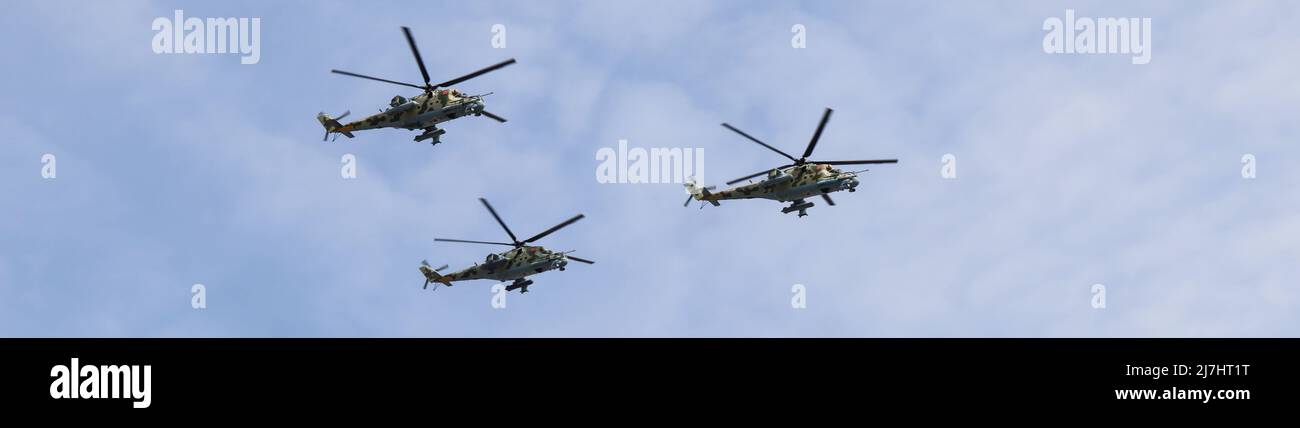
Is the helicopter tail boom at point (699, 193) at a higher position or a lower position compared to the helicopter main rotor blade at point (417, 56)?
lower

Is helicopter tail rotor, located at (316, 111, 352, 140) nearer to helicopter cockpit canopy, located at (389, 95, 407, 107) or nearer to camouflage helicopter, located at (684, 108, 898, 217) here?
helicopter cockpit canopy, located at (389, 95, 407, 107)

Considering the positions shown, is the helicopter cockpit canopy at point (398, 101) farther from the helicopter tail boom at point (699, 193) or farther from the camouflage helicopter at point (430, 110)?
the helicopter tail boom at point (699, 193)

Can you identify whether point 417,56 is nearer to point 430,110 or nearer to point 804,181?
point 430,110

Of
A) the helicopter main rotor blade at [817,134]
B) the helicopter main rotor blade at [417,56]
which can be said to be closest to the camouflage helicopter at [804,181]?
the helicopter main rotor blade at [817,134]

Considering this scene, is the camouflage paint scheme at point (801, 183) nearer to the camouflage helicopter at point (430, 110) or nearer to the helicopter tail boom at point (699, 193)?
the helicopter tail boom at point (699, 193)

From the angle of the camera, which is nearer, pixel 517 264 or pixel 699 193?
pixel 517 264

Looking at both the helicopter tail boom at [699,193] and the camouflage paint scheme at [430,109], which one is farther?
the helicopter tail boom at [699,193]

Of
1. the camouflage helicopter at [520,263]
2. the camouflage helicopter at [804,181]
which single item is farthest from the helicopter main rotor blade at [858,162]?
the camouflage helicopter at [520,263]

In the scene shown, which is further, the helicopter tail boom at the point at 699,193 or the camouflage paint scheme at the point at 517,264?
the helicopter tail boom at the point at 699,193

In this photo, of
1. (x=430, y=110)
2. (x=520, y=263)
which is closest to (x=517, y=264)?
(x=520, y=263)
